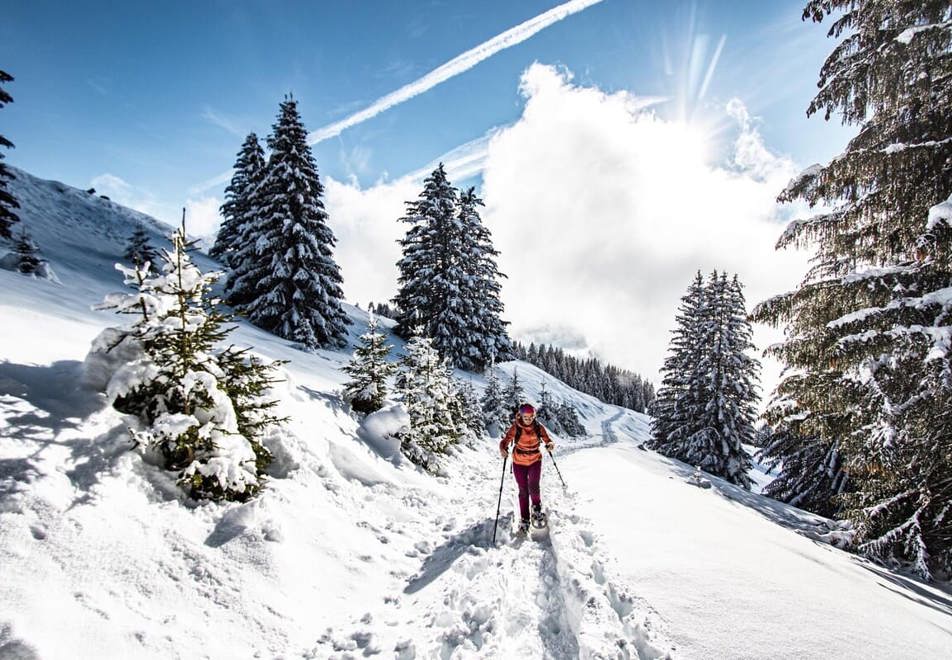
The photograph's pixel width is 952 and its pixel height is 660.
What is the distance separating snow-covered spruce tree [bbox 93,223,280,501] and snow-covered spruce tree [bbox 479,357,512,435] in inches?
756

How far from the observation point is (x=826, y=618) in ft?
13.3

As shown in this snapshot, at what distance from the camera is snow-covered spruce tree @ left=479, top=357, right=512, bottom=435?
2409cm

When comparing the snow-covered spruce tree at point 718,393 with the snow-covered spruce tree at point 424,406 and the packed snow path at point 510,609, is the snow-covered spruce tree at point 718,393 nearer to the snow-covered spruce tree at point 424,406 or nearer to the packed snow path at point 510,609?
the snow-covered spruce tree at point 424,406

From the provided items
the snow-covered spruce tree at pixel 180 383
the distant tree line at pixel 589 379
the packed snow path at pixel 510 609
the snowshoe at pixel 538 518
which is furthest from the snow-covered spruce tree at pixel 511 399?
the distant tree line at pixel 589 379

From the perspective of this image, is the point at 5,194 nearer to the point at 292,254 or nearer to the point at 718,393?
the point at 292,254

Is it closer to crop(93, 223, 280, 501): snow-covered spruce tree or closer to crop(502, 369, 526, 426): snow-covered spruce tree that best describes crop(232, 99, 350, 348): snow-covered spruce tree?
crop(502, 369, 526, 426): snow-covered spruce tree

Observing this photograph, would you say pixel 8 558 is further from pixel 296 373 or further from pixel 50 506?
pixel 296 373

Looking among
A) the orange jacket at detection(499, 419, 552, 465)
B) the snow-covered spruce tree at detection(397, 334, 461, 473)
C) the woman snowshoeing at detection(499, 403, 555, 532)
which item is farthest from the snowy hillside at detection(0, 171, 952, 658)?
the snow-covered spruce tree at detection(397, 334, 461, 473)

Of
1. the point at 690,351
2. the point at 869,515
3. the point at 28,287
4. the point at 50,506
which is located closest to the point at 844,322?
the point at 869,515

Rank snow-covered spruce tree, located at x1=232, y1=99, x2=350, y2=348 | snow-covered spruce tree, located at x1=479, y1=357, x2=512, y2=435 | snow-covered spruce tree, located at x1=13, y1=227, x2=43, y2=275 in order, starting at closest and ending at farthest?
snow-covered spruce tree, located at x1=13, y1=227, x2=43, y2=275, snow-covered spruce tree, located at x1=232, y1=99, x2=350, y2=348, snow-covered spruce tree, located at x1=479, y1=357, x2=512, y2=435

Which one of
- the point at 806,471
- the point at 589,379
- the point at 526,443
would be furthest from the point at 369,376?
the point at 589,379

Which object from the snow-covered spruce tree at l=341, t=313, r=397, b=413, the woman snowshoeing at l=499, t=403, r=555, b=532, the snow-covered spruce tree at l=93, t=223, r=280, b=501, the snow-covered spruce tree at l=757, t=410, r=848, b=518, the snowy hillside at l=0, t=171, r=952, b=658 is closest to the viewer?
the snowy hillside at l=0, t=171, r=952, b=658

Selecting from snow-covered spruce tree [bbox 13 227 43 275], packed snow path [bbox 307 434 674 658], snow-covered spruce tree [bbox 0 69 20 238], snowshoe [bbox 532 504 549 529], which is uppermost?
snow-covered spruce tree [bbox 0 69 20 238]

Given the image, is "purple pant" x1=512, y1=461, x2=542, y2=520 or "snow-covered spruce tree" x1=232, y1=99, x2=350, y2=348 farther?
"snow-covered spruce tree" x1=232, y1=99, x2=350, y2=348
